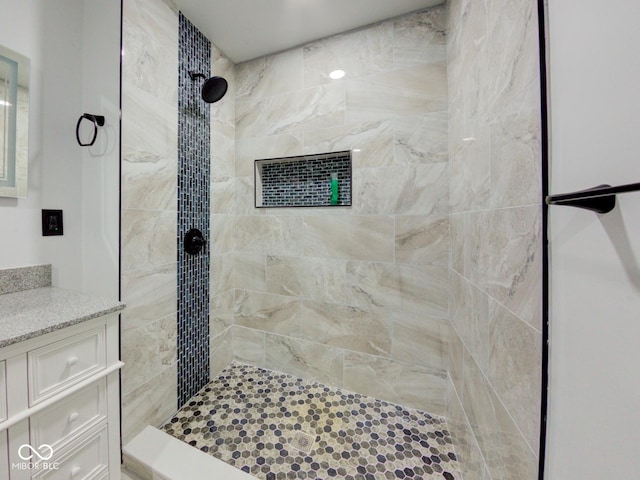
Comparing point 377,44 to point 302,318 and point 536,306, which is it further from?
point 302,318

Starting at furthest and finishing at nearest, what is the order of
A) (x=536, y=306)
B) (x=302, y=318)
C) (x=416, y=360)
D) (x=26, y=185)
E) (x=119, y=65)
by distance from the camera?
1. (x=302, y=318)
2. (x=416, y=360)
3. (x=119, y=65)
4. (x=26, y=185)
5. (x=536, y=306)

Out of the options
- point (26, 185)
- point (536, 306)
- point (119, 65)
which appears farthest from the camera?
point (119, 65)

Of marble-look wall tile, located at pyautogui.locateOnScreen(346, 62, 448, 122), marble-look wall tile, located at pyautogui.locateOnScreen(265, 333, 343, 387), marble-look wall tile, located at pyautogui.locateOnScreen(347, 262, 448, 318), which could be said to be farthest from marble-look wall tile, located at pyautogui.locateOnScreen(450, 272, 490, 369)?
marble-look wall tile, located at pyautogui.locateOnScreen(346, 62, 448, 122)

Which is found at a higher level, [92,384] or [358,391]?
[92,384]

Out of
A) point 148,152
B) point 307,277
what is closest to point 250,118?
point 148,152

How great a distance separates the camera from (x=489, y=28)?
2.60ft

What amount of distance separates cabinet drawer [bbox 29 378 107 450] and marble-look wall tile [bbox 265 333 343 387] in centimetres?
111

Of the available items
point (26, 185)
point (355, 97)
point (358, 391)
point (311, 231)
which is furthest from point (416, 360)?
point (26, 185)

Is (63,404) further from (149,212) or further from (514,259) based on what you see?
(514,259)

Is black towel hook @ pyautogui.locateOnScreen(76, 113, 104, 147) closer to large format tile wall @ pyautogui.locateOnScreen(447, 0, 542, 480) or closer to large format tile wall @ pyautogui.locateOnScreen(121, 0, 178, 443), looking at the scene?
large format tile wall @ pyautogui.locateOnScreen(121, 0, 178, 443)

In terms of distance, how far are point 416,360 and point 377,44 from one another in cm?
202

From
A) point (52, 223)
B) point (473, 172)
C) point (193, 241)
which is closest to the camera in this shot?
point (473, 172)

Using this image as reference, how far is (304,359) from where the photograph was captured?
173 centimetres

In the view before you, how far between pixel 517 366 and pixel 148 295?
160 centimetres
